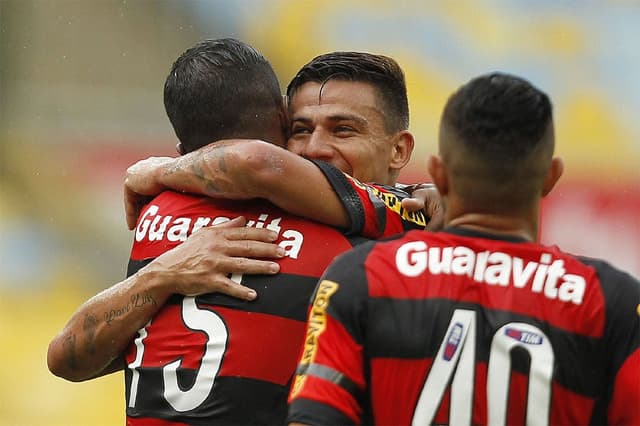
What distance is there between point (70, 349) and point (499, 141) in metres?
1.36

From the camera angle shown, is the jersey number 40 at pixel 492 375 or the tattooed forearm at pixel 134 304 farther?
the tattooed forearm at pixel 134 304

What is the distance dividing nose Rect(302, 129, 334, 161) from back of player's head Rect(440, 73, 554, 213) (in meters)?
1.05

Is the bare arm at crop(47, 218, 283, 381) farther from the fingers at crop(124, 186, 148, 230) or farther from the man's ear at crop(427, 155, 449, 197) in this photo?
the man's ear at crop(427, 155, 449, 197)

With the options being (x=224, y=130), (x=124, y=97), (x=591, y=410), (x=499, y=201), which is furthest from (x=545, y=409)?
(x=124, y=97)

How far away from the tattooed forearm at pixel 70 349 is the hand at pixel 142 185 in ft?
1.21

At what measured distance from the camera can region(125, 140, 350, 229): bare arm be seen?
8.31 feet

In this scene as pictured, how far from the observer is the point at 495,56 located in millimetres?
7551

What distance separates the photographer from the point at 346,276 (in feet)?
6.57

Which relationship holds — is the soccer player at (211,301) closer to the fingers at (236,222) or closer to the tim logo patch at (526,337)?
the fingers at (236,222)

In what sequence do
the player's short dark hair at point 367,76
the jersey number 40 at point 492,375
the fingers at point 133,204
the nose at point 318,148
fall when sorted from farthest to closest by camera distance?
the player's short dark hair at point 367,76 < the nose at point 318,148 < the fingers at point 133,204 < the jersey number 40 at point 492,375

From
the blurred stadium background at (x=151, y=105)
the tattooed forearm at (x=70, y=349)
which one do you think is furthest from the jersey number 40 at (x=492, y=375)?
the blurred stadium background at (x=151, y=105)

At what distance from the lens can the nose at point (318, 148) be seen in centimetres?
308

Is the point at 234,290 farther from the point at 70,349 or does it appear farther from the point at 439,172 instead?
the point at 439,172

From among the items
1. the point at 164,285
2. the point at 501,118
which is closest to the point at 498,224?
the point at 501,118
